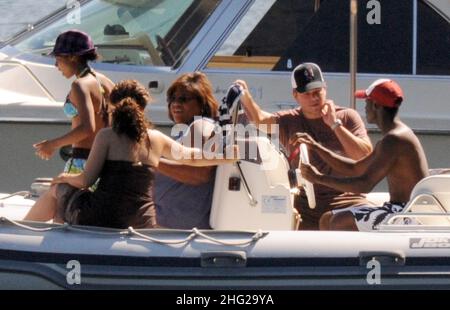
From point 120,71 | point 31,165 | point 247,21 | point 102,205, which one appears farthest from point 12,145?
point 102,205

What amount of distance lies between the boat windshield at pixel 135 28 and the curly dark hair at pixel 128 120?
223 centimetres

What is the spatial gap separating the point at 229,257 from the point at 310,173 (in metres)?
0.58

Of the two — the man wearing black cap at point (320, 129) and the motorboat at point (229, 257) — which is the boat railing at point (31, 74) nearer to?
A: the man wearing black cap at point (320, 129)

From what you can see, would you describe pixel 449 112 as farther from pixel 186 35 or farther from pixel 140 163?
pixel 140 163

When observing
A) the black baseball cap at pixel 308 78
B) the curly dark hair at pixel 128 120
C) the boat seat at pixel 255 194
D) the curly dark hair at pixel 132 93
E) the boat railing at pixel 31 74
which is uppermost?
the boat railing at pixel 31 74

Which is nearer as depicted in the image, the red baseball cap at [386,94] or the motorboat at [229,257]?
the motorboat at [229,257]

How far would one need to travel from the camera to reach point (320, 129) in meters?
6.88

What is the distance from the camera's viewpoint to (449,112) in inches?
318

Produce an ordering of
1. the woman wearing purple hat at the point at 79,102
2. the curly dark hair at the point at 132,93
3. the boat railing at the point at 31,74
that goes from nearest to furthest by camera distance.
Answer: the curly dark hair at the point at 132,93 → the woman wearing purple hat at the point at 79,102 → the boat railing at the point at 31,74

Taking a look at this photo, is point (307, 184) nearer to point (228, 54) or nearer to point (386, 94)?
point (386, 94)

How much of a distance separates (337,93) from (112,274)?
2585 mm

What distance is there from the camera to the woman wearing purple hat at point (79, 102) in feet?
22.1

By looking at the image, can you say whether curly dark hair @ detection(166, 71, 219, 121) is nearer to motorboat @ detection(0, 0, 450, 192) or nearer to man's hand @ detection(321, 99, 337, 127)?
man's hand @ detection(321, 99, 337, 127)

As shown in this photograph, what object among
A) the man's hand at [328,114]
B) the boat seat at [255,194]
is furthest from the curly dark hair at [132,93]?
the man's hand at [328,114]
